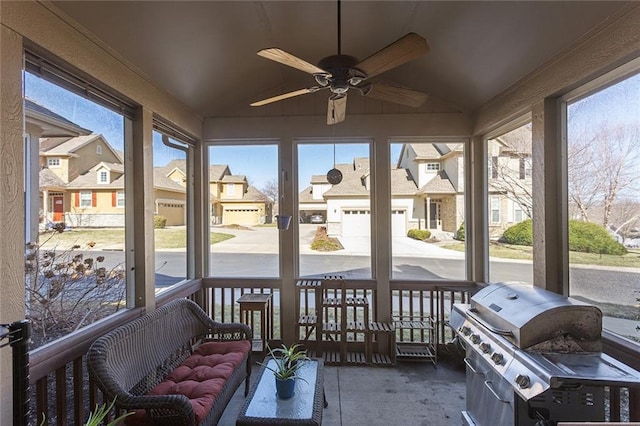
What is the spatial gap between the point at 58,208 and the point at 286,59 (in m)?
Answer: 1.73

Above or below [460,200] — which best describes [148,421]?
below

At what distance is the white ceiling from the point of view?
2131mm

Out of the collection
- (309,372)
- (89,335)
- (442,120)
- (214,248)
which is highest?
(442,120)

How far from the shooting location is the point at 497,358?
1.84 m

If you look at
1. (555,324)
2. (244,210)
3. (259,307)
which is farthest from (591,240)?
(244,210)

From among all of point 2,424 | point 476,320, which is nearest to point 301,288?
point 476,320

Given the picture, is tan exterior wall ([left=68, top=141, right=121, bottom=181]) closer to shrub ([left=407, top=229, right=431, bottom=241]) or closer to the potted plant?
the potted plant

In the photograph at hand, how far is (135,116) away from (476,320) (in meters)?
3.15

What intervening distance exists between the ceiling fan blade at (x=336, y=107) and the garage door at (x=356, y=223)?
1.53 m

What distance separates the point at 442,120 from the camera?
3.84 m

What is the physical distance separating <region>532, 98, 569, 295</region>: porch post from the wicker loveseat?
2666mm

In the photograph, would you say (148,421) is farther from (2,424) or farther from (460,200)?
(460,200)

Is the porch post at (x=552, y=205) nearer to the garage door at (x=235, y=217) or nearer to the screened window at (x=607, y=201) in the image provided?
the screened window at (x=607, y=201)

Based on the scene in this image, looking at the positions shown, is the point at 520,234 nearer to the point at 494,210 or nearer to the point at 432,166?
the point at 494,210
